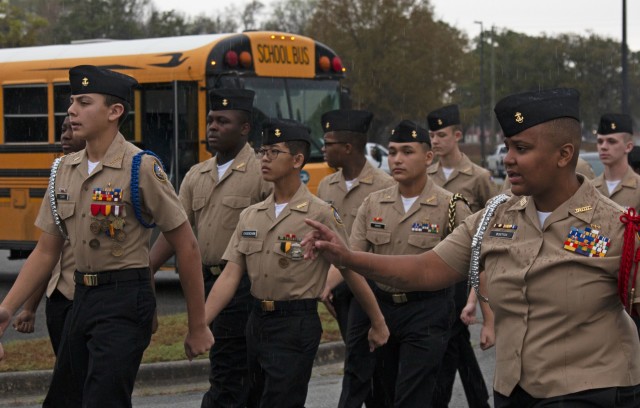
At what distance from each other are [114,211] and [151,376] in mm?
3943

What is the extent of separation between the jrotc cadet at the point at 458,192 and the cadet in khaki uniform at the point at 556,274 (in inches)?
95.8

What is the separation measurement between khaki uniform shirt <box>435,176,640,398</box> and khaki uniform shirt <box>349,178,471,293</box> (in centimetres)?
291

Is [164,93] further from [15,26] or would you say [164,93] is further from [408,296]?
[15,26]

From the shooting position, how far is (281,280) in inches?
258

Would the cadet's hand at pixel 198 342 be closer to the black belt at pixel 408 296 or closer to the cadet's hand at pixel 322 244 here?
the cadet's hand at pixel 322 244

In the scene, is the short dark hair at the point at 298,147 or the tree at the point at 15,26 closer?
the short dark hair at the point at 298,147

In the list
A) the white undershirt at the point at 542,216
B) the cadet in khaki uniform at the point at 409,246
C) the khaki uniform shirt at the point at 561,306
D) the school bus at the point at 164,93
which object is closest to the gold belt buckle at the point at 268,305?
the cadet in khaki uniform at the point at 409,246

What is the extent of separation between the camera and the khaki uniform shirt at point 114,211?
18.6ft

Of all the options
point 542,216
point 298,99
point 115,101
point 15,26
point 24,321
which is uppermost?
point 15,26

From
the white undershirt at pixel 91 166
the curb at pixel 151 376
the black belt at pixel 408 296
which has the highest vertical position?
the white undershirt at pixel 91 166

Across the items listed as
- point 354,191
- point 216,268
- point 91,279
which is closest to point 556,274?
point 91,279

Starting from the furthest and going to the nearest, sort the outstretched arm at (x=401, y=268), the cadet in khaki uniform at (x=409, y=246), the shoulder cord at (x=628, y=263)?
1. the cadet in khaki uniform at (x=409, y=246)
2. the outstretched arm at (x=401, y=268)
3. the shoulder cord at (x=628, y=263)

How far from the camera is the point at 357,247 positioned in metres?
7.53

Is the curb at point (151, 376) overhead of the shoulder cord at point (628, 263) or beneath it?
beneath
